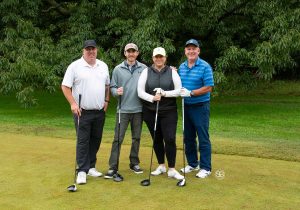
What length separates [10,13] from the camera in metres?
14.0

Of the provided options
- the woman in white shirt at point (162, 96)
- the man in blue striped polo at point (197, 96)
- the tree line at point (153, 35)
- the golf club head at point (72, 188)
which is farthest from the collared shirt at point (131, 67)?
the tree line at point (153, 35)

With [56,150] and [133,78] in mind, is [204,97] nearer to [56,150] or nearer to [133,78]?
[133,78]

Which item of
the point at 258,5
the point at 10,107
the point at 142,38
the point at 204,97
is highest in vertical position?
the point at 258,5

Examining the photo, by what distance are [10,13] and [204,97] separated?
9.34 metres

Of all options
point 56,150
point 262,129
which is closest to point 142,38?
point 262,129

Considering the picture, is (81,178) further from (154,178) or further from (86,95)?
(86,95)

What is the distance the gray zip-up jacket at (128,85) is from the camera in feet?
20.5

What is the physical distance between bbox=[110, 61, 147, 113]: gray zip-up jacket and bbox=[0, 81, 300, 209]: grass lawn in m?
0.88

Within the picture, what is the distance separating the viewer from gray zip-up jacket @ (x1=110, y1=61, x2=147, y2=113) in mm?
6250

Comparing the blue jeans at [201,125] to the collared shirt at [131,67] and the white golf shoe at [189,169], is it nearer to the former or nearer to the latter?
the white golf shoe at [189,169]

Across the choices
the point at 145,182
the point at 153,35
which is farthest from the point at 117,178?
the point at 153,35

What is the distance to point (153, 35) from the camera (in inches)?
496

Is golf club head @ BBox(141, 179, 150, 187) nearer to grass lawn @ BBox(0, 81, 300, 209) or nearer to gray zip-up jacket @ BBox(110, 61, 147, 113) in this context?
grass lawn @ BBox(0, 81, 300, 209)

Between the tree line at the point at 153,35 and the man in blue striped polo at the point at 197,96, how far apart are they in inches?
233
